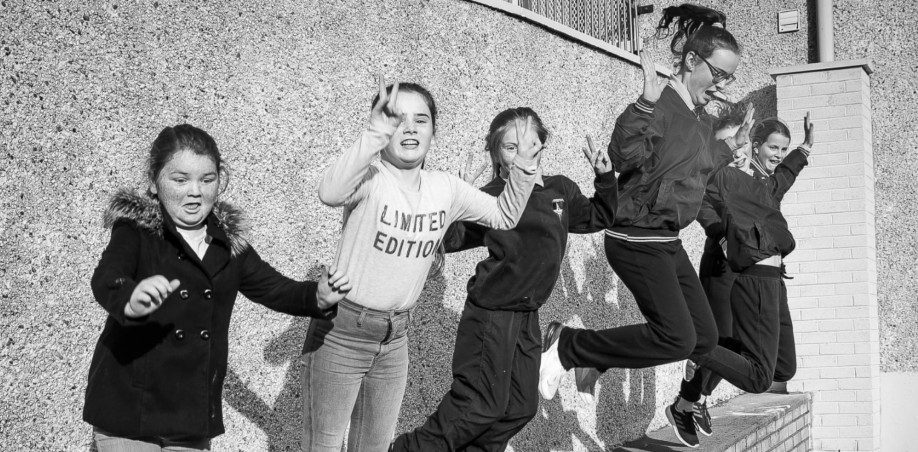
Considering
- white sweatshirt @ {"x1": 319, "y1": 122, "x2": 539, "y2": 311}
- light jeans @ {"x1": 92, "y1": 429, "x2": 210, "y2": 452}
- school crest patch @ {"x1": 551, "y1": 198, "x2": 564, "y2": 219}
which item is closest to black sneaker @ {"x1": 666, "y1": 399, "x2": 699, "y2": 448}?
school crest patch @ {"x1": 551, "y1": 198, "x2": 564, "y2": 219}

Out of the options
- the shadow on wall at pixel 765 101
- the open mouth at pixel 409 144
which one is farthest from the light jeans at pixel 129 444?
the shadow on wall at pixel 765 101

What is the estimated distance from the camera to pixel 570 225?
425cm

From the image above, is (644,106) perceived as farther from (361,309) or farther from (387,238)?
(361,309)

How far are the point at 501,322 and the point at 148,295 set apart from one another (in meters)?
1.83

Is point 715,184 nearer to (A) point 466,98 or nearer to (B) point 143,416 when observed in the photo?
(A) point 466,98

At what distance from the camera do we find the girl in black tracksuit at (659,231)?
457 cm

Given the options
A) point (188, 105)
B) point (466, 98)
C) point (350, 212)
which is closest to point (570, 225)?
point (466, 98)

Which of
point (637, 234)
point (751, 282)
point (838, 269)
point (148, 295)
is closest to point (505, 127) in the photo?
point (637, 234)

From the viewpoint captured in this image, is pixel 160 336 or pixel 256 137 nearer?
pixel 160 336

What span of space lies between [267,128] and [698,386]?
10.3 feet

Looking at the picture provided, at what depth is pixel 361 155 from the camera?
2.91 m

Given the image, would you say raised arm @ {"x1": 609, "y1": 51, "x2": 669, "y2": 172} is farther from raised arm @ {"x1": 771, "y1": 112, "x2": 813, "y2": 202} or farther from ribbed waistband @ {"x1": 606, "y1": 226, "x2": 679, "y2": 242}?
raised arm @ {"x1": 771, "y1": 112, "x2": 813, "y2": 202}

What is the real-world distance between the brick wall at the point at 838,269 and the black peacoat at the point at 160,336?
7.00m

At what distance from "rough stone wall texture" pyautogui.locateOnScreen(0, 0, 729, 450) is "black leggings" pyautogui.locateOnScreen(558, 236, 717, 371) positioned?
643mm
